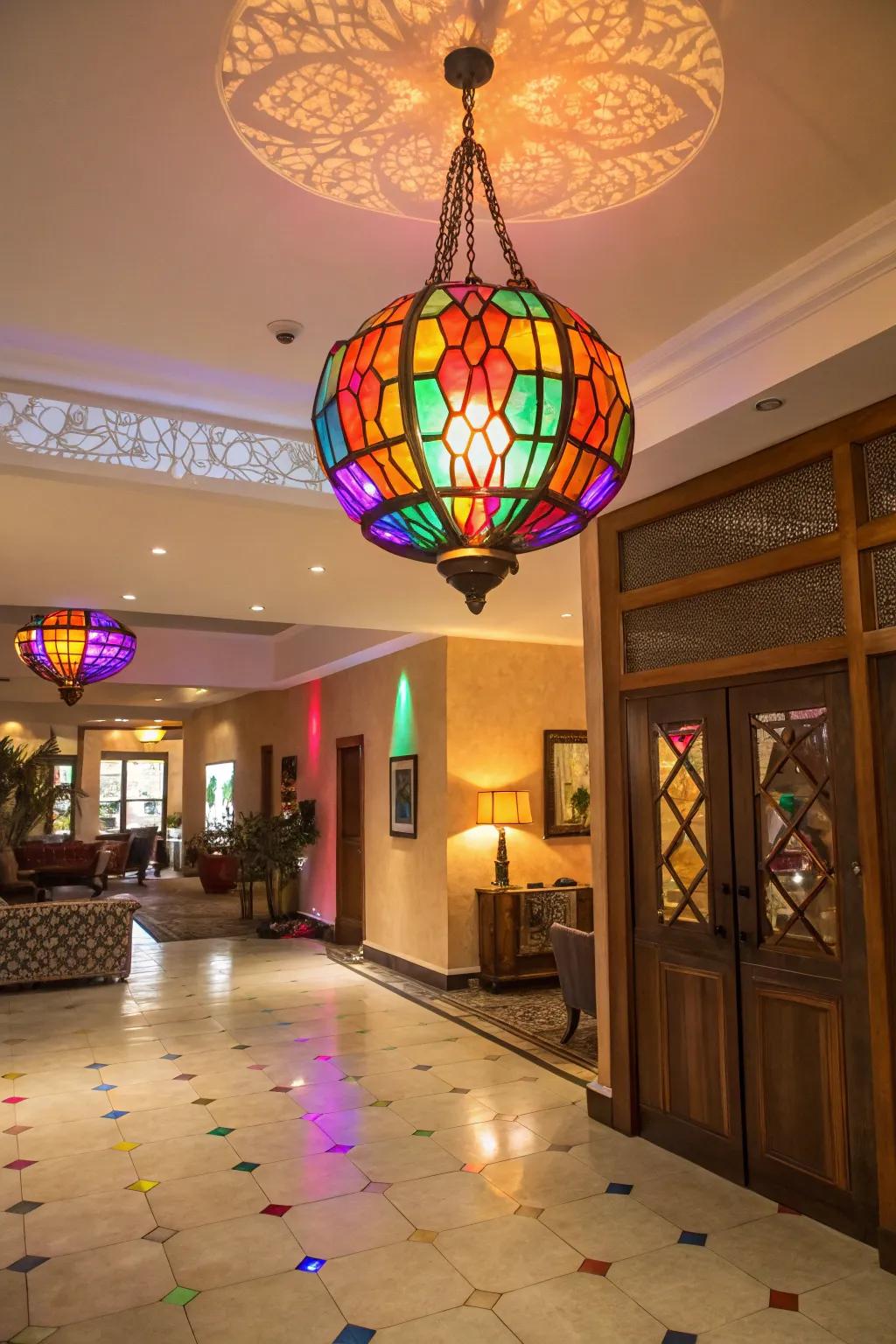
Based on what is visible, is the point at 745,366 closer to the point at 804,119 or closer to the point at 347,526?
the point at 804,119

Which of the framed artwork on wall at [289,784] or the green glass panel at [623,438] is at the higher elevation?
the green glass panel at [623,438]

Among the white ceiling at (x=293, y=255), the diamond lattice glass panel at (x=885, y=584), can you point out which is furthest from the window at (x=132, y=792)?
the diamond lattice glass panel at (x=885, y=584)

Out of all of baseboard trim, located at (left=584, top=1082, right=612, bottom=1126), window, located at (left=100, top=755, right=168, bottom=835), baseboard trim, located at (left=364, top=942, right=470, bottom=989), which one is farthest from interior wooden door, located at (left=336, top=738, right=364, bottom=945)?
window, located at (left=100, top=755, right=168, bottom=835)

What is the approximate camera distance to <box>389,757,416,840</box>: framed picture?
28.4 ft

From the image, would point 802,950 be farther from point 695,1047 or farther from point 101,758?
point 101,758

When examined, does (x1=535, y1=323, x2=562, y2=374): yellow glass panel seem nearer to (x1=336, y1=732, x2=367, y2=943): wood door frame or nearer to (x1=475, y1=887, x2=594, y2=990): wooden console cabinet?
(x1=475, y1=887, x2=594, y2=990): wooden console cabinet

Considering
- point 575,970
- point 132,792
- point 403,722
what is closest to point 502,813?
point 403,722

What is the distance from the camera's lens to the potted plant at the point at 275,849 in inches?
433

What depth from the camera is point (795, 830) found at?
3695 mm

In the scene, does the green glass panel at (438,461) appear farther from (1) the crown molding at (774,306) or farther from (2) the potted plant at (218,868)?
(2) the potted plant at (218,868)

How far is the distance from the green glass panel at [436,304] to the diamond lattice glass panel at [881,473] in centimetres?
228

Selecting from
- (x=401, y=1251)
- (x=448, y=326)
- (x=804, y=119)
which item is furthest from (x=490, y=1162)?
(x=804, y=119)

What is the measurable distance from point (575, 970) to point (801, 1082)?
2499mm

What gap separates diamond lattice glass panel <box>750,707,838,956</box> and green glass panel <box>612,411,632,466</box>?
2153 mm
